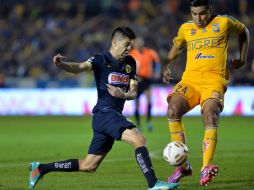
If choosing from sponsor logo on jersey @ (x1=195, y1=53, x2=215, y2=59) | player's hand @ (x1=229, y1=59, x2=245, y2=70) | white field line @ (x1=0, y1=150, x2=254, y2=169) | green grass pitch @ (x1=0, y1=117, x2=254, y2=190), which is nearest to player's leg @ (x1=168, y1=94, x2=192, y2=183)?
green grass pitch @ (x1=0, y1=117, x2=254, y2=190)

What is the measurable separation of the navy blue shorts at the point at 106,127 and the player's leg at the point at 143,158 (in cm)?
8

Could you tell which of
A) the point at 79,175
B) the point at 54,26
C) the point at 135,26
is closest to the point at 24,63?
the point at 54,26

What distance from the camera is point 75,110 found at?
988 inches

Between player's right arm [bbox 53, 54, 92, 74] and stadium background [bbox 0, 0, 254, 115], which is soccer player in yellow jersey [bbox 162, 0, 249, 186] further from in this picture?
stadium background [bbox 0, 0, 254, 115]

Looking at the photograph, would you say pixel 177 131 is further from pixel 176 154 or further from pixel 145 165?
pixel 145 165

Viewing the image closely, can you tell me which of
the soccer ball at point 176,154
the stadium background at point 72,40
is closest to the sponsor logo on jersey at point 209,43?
the soccer ball at point 176,154

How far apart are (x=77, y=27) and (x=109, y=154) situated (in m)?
16.6

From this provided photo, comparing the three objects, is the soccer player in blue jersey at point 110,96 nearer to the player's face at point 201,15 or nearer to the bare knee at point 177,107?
the bare knee at point 177,107

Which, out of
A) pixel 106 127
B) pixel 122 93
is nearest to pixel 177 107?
pixel 122 93

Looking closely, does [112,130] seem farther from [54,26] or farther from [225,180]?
[54,26]

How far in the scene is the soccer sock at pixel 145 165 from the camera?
7378 millimetres

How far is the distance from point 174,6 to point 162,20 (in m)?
0.81

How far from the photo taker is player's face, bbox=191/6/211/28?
861cm

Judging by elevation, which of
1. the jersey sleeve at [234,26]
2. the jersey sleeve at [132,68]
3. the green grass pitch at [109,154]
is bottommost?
the green grass pitch at [109,154]
